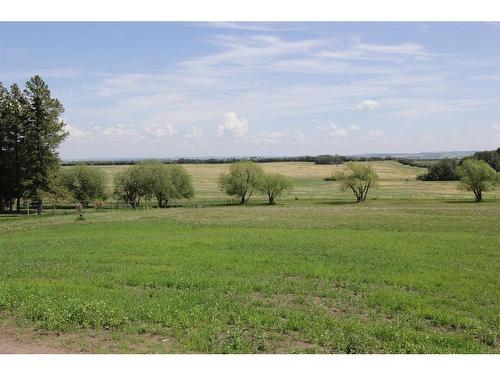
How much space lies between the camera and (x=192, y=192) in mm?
96750

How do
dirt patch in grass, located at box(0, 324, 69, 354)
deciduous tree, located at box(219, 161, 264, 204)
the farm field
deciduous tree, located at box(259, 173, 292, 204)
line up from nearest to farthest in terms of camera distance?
dirt patch in grass, located at box(0, 324, 69, 354), deciduous tree, located at box(259, 173, 292, 204), deciduous tree, located at box(219, 161, 264, 204), the farm field

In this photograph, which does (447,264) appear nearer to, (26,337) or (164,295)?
(164,295)

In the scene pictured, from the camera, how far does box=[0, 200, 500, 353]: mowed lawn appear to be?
29.5ft

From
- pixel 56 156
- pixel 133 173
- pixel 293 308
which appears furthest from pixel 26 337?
pixel 133 173

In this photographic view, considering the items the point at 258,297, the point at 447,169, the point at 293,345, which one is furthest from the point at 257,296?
the point at 447,169

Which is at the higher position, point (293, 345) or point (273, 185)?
point (273, 185)

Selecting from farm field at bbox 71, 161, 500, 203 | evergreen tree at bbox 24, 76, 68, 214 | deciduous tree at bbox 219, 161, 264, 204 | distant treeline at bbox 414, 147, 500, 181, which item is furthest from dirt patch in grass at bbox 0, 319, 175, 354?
distant treeline at bbox 414, 147, 500, 181

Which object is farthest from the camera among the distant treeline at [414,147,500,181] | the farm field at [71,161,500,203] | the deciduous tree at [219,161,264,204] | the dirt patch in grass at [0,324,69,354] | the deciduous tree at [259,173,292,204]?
the distant treeline at [414,147,500,181]

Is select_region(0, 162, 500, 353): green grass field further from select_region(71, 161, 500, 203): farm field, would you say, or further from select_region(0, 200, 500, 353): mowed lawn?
select_region(71, 161, 500, 203): farm field

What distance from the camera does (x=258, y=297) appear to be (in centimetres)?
1225

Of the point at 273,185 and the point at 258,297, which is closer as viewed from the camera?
the point at 258,297

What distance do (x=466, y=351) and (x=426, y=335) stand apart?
0.82 m

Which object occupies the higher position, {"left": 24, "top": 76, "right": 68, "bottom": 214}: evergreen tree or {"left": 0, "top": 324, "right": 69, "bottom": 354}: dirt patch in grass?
{"left": 24, "top": 76, "right": 68, "bottom": 214}: evergreen tree

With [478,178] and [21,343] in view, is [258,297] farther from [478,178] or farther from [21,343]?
[478,178]
